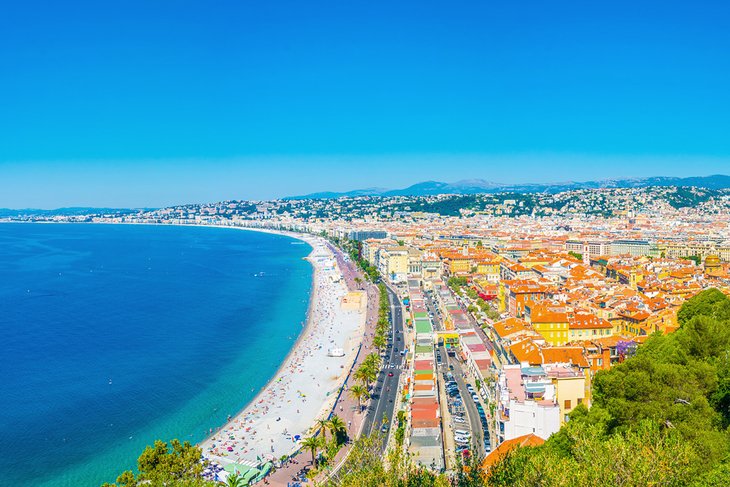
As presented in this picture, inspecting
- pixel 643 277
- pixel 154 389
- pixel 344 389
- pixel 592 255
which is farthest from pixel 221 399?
Answer: pixel 592 255

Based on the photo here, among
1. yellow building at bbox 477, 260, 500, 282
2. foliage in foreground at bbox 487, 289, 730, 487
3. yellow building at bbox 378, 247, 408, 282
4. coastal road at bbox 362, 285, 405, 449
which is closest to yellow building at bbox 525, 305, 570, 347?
coastal road at bbox 362, 285, 405, 449

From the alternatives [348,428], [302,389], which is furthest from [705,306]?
[302,389]

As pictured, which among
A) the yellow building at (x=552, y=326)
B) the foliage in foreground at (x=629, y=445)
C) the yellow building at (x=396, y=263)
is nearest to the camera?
the foliage in foreground at (x=629, y=445)

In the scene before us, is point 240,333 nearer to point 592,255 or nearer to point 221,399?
point 221,399

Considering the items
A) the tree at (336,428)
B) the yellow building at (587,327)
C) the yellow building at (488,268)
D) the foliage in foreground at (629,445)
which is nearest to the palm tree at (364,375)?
the tree at (336,428)

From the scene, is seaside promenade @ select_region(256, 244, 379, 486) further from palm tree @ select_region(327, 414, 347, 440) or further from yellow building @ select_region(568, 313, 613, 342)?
yellow building @ select_region(568, 313, 613, 342)

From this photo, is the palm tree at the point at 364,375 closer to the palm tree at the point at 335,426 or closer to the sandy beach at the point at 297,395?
the sandy beach at the point at 297,395
